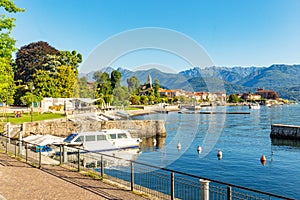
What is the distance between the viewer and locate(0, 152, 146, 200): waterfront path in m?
9.51

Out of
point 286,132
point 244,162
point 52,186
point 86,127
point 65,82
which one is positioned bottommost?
point 244,162

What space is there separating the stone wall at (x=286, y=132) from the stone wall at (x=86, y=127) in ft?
60.2

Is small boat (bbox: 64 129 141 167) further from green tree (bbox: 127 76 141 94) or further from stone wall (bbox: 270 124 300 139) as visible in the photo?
stone wall (bbox: 270 124 300 139)

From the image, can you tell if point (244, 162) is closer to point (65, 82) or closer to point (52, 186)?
point (52, 186)

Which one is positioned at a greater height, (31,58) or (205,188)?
(31,58)

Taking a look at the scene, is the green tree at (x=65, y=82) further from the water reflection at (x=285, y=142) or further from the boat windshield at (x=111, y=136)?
the water reflection at (x=285, y=142)

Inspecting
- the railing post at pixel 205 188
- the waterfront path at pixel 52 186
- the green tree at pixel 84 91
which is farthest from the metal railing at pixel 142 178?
the green tree at pixel 84 91

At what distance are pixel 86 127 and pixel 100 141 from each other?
17362 mm

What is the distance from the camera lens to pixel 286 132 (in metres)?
45.8

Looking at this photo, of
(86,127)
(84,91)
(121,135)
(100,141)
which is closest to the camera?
(100,141)

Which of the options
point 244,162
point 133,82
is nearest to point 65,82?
point 133,82

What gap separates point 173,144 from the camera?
4012cm

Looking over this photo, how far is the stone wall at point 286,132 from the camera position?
44.2 metres

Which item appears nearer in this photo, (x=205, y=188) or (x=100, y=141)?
(x=205, y=188)
